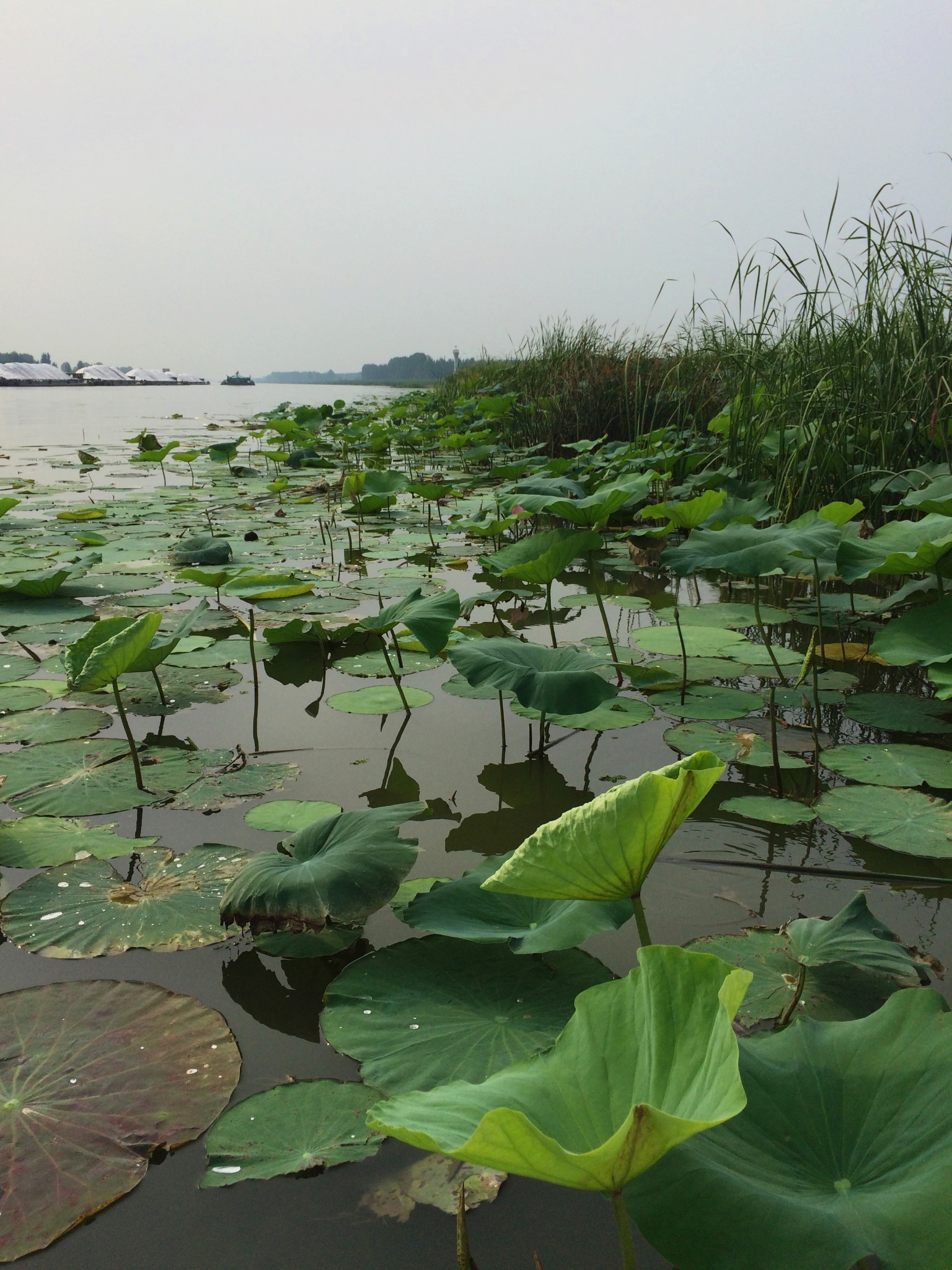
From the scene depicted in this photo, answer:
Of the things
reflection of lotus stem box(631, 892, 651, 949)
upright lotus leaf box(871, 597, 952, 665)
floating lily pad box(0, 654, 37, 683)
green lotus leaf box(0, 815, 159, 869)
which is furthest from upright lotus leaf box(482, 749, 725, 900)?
floating lily pad box(0, 654, 37, 683)

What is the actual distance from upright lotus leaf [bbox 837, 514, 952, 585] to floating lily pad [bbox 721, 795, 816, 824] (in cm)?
56

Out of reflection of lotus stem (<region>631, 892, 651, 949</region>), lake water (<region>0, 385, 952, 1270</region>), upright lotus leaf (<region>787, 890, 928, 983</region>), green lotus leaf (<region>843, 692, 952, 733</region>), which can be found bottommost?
lake water (<region>0, 385, 952, 1270</region>)

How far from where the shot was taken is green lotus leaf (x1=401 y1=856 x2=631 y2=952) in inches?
36.7

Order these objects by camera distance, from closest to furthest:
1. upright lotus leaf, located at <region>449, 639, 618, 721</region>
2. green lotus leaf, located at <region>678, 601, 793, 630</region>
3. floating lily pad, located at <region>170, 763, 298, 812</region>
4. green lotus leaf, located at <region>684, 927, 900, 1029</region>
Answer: green lotus leaf, located at <region>684, 927, 900, 1029</region> → upright lotus leaf, located at <region>449, 639, 618, 721</region> → floating lily pad, located at <region>170, 763, 298, 812</region> → green lotus leaf, located at <region>678, 601, 793, 630</region>

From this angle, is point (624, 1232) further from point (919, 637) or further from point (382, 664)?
point (382, 664)

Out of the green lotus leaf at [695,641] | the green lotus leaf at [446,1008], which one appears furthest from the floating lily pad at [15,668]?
the green lotus leaf at [695,641]

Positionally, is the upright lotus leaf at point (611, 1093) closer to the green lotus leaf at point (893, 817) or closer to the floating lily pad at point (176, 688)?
the green lotus leaf at point (893, 817)

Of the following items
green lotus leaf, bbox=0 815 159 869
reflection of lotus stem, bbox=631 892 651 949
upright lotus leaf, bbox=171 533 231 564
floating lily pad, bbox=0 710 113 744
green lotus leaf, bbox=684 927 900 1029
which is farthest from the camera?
upright lotus leaf, bbox=171 533 231 564

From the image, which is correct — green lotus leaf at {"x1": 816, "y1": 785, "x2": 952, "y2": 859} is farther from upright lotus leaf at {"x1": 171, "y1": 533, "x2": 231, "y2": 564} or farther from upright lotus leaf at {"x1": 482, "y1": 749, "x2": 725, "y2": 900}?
upright lotus leaf at {"x1": 171, "y1": 533, "x2": 231, "y2": 564}

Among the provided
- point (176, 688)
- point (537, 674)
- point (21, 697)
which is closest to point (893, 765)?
point (537, 674)

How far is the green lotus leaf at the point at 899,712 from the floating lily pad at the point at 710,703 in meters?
0.22

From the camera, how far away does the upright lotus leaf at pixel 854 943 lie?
0.92m

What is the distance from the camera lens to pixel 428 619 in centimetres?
173

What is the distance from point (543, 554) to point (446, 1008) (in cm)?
115
